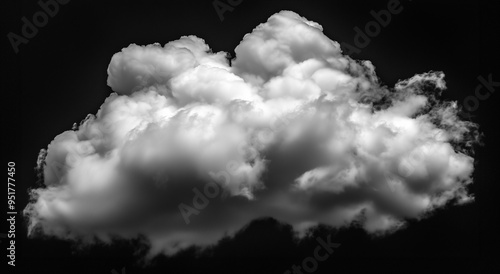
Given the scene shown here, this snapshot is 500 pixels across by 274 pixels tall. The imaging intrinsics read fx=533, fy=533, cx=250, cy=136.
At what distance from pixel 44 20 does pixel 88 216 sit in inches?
68.6

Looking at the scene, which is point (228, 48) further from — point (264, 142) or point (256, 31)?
point (264, 142)

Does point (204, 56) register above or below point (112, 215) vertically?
above

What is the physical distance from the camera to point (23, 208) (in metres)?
4.44

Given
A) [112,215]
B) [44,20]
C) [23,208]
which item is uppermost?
[44,20]

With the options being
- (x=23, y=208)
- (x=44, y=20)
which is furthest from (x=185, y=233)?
(x=44, y=20)

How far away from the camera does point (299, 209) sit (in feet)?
15.1

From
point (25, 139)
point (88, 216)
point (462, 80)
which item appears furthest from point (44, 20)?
point (462, 80)

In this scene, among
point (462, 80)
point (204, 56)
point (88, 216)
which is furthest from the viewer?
point (462, 80)

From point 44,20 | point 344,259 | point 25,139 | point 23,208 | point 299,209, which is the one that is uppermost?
point 44,20

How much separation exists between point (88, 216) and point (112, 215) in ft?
0.64

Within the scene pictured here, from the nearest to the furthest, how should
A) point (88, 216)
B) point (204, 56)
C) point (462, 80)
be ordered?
point (88, 216) < point (204, 56) < point (462, 80)

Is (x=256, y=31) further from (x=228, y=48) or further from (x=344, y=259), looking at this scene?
(x=344, y=259)

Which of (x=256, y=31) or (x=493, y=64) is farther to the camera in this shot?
(x=493, y=64)

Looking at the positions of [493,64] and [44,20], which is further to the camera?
[493,64]
